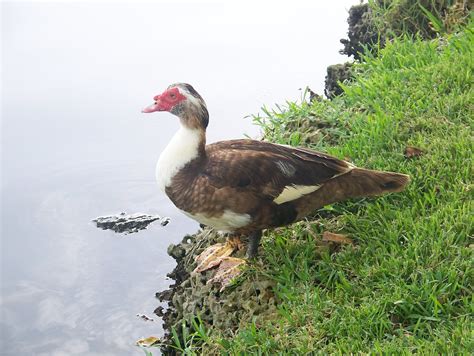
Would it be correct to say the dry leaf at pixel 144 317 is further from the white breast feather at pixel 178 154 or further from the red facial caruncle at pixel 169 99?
the red facial caruncle at pixel 169 99

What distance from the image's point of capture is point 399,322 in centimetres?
295

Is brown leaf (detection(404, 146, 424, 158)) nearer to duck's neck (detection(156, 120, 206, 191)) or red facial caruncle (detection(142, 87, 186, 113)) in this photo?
duck's neck (detection(156, 120, 206, 191))

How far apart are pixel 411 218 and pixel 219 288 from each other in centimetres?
103

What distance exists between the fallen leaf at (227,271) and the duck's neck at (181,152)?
53cm

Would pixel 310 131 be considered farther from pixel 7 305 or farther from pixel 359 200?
A: pixel 7 305

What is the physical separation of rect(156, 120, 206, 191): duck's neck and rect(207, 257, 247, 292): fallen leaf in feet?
1.73

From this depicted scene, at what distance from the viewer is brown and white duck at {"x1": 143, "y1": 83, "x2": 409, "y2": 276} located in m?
3.26

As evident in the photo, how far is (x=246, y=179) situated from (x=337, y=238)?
22.8 inches

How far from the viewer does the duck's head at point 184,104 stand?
3.40 metres

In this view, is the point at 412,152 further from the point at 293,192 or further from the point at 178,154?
the point at 178,154

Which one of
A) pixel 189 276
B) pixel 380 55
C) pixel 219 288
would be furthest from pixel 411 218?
pixel 380 55

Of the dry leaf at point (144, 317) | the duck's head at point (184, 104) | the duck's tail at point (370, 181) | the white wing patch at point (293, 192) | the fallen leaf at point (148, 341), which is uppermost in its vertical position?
the duck's head at point (184, 104)

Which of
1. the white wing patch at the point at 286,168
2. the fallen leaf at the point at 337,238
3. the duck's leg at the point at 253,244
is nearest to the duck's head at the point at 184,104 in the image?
the white wing patch at the point at 286,168

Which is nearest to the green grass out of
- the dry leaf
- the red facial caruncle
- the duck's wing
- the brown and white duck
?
the brown and white duck
